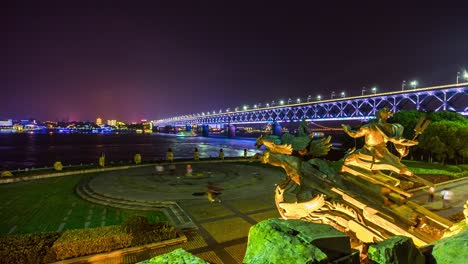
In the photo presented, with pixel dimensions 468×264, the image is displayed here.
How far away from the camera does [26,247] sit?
10.9m

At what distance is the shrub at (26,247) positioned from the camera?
10.3 metres

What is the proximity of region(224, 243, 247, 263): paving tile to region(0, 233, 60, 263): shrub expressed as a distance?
284 inches

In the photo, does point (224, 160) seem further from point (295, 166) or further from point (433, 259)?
point (433, 259)

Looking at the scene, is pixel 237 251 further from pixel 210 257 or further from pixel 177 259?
pixel 177 259

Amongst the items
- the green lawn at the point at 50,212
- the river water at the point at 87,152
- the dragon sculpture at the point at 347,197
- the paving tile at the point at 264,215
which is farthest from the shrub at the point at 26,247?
the river water at the point at 87,152

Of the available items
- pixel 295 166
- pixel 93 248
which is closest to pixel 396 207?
pixel 295 166

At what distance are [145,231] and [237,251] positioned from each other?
4305mm

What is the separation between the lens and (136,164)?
37.6 metres

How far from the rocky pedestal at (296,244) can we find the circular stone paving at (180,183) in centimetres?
1758

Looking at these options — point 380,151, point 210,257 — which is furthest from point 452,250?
point 210,257

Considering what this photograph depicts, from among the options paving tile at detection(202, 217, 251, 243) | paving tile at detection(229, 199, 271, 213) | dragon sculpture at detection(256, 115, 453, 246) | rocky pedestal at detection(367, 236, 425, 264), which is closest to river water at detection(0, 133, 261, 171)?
paving tile at detection(229, 199, 271, 213)

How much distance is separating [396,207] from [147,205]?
15413 millimetres

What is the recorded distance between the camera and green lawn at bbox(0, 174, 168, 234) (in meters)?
15.6

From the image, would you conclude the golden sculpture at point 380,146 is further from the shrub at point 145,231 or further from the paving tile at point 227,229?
the shrub at point 145,231
